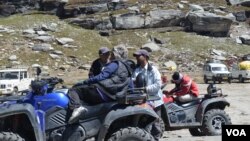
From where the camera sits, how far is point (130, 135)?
8.20 m

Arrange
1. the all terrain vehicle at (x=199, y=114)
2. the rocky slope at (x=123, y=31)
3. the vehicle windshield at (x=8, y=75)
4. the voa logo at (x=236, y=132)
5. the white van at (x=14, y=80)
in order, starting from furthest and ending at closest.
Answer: the rocky slope at (x=123, y=31), the vehicle windshield at (x=8, y=75), the white van at (x=14, y=80), the all terrain vehicle at (x=199, y=114), the voa logo at (x=236, y=132)

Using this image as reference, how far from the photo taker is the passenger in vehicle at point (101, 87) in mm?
8195

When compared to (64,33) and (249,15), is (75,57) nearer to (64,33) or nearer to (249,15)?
(64,33)

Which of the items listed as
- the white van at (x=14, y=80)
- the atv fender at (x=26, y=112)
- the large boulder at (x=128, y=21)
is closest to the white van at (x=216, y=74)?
the white van at (x=14, y=80)

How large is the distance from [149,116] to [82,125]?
3.66 feet

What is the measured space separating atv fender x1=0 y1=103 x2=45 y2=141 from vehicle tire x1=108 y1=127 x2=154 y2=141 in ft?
3.58

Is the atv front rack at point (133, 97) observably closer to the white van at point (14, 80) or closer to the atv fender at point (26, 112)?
the atv fender at point (26, 112)

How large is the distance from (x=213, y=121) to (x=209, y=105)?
1.27 feet

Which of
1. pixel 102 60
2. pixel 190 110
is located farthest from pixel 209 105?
pixel 102 60

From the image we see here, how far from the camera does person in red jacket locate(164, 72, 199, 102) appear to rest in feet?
40.7

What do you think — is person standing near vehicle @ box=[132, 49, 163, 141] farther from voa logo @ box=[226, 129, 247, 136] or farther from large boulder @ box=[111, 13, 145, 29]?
large boulder @ box=[111, 13, 145, 29]

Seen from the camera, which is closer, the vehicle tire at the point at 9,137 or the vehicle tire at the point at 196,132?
the vehicle tire at the point at 9,137

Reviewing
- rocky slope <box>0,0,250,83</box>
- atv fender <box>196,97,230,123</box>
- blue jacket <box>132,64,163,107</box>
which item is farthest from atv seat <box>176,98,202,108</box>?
rocky slope <box>0,0,250,83</box>

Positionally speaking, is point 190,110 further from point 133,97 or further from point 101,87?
point 101,87
